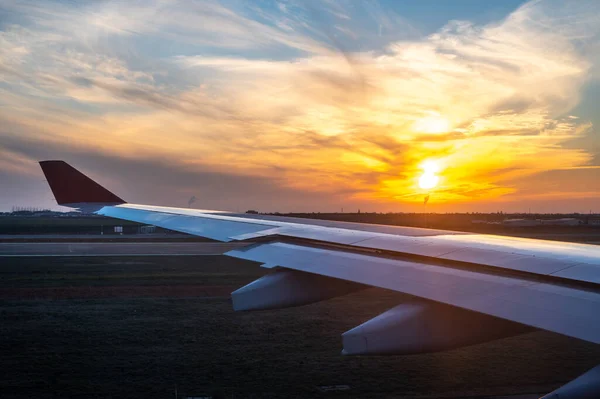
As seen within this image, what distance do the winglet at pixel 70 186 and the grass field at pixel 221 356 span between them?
3.07 metres

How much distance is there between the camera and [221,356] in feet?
37.5

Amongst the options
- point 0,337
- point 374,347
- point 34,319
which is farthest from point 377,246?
point 34,319

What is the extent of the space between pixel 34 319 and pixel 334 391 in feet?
30.1

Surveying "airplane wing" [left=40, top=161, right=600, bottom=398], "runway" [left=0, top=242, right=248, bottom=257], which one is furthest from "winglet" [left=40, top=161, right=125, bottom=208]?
"runway" [left=0, top=242, right=248, bottom=257]

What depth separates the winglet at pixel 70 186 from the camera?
18391 mm

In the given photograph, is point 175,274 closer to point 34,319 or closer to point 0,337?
point 34,319

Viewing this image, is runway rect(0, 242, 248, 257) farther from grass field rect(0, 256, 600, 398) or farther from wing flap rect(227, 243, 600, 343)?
wing flap rect(227, 243, 600, 343)

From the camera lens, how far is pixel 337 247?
7.34 metres

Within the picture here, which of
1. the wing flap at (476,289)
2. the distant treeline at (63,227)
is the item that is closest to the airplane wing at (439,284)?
the wing flap at (476,289)

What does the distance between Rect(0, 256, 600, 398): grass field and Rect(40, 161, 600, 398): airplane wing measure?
334 centimetres

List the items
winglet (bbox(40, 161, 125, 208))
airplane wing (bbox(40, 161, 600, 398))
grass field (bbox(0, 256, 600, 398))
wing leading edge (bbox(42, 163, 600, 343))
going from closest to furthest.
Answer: wing leading edge (bbox(42, 163, 600, 343))
airplane wing (bbox(40, 161, 600, 398))
grass field (bbox(0, 256, 600, 398))
winglet (bbox(40, 161, 125, 208))

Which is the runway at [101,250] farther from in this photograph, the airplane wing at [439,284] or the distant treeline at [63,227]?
the airplane wing at [439,284]

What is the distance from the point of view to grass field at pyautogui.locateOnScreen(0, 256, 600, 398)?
9.60 m

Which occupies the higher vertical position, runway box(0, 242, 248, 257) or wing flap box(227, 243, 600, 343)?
wing flap box(227, 243, 600, 343)
